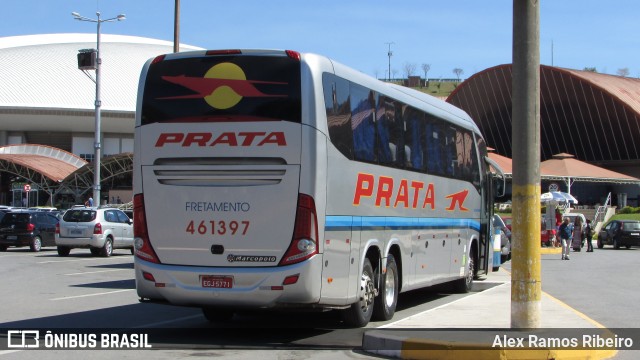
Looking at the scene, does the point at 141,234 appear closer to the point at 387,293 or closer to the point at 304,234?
the point at 304,234

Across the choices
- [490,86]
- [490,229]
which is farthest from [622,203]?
[490,229]

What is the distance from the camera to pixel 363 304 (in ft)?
40.9

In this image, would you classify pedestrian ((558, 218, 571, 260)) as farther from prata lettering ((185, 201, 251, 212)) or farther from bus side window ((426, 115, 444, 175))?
prata lettering ((185, 201, 251, 212))

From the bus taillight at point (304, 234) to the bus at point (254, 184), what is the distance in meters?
0.01

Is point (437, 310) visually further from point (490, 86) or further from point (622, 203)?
point (490, 86)

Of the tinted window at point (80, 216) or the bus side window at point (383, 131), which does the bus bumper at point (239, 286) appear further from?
→ the tinted window at point (80, 216)

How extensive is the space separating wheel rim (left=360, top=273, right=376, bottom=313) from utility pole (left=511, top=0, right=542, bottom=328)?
2.27 metres

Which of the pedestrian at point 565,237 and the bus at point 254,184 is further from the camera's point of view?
the pedestrian at point 565,237

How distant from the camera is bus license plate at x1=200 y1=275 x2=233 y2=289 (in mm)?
10922

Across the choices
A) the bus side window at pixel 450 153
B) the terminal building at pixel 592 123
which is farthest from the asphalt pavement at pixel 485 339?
the terminal building at pixel 592 123

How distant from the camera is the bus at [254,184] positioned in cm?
1084

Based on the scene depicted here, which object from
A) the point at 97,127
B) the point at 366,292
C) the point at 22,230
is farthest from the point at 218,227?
the point at 97,127

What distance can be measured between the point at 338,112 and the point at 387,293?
10.8ft

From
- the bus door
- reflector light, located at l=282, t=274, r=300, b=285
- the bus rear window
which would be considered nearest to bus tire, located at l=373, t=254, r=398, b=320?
reflector light, located at l=282, t=274, r=300, b=285
